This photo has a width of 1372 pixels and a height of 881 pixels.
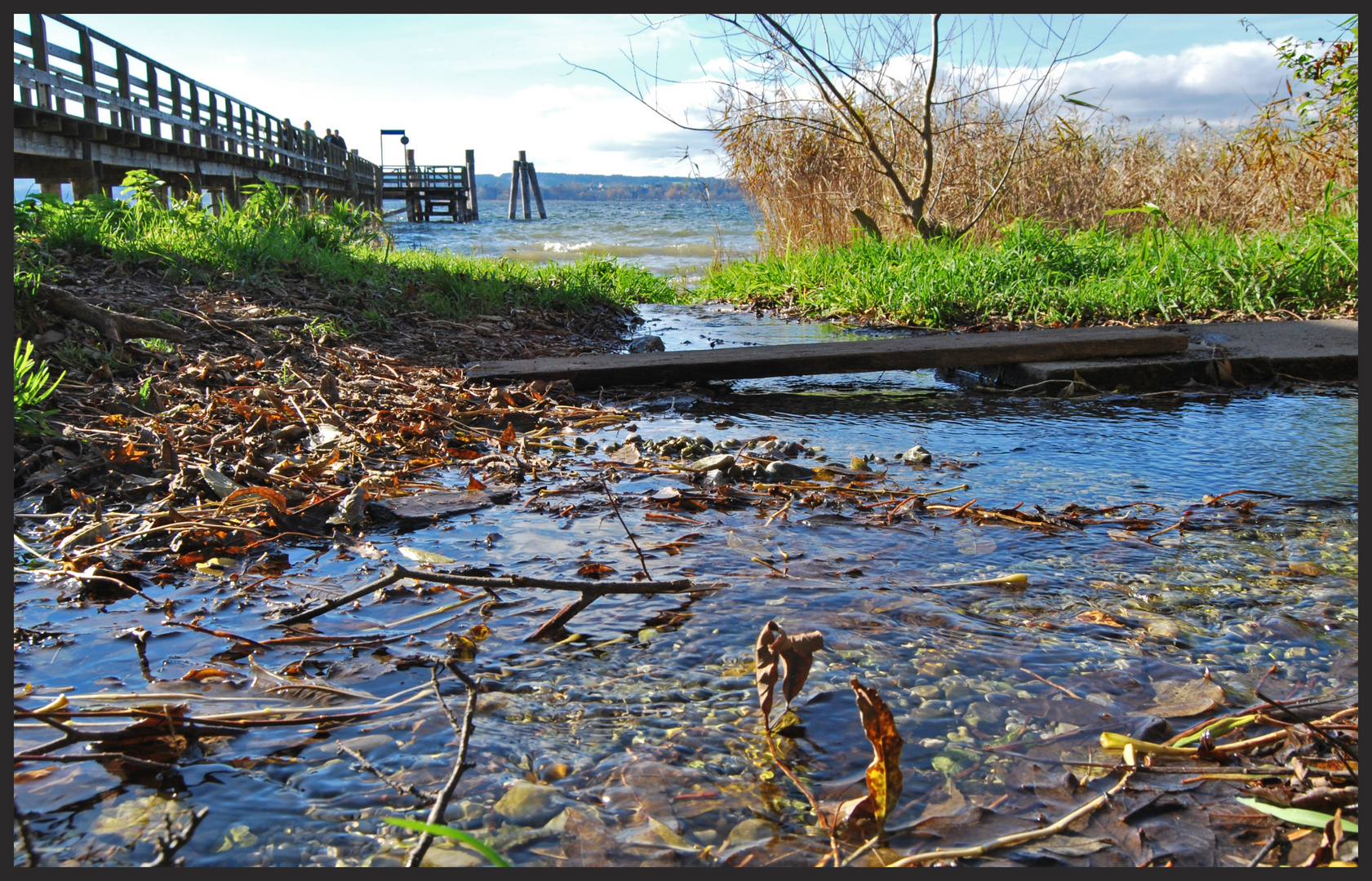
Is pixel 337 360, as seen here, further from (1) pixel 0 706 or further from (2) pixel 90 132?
(2) pixel 90 132

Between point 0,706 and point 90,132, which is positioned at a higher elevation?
point 90,132

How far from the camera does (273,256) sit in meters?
5.04

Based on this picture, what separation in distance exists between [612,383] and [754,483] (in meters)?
1.61

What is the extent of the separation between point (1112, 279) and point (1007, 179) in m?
2.75

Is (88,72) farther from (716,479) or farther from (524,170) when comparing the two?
(524,170)

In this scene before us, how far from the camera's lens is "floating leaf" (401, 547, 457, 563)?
1.70 m

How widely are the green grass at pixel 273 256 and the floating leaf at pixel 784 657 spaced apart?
3.52 metres

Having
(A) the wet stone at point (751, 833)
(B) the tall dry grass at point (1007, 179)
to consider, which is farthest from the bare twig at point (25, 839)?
(B) the tall dry grass at point (1007, 179)

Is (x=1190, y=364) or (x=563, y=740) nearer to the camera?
(x=563, y=740)

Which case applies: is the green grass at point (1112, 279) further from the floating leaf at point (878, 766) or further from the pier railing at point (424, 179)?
the pier railing at point (424, 179)

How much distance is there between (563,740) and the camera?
1.08m

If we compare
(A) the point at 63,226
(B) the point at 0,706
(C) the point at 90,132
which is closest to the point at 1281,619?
(B) the point at 0,706

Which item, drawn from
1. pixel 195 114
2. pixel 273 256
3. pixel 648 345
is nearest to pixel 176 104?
pixel 195 114

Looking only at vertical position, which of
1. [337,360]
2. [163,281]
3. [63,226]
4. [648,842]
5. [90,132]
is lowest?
[648,842]
